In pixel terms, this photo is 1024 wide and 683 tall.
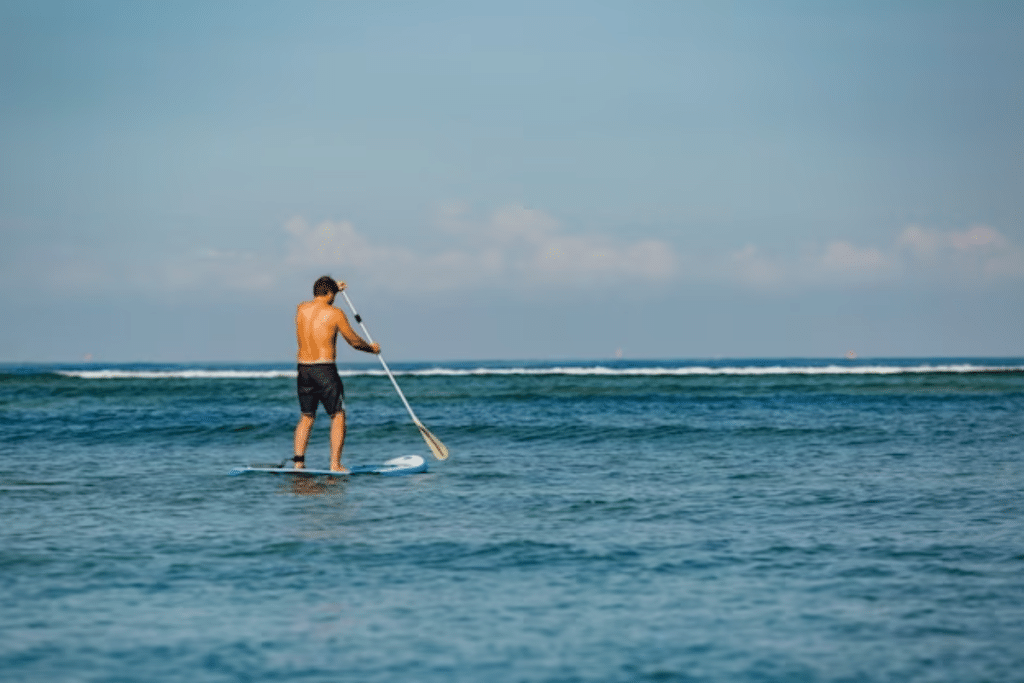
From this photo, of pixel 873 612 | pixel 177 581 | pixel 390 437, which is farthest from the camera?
pixel 390 437

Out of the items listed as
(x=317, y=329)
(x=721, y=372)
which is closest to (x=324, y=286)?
(x=317, y=329)

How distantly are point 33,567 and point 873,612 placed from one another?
6.12m

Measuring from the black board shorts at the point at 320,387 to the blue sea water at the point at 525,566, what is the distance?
3.45ft

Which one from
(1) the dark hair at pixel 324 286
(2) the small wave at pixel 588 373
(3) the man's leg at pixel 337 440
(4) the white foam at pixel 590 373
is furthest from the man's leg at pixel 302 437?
(4) the white foam at pixel 590 373

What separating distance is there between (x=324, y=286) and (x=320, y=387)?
1313 millimetres

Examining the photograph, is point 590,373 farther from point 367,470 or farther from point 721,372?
point 367,470

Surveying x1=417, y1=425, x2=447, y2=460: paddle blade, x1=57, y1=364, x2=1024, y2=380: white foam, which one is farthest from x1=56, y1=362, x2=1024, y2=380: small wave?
x1=417, y1=425, x2=447, y2=460: paddle blade

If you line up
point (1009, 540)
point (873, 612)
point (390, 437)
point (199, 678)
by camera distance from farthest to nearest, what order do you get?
point (390, 437) < point (1009, 540) < point (873, 612) < point (199, 678)

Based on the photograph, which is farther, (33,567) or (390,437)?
(390,437)

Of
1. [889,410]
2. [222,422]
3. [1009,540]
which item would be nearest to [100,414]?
[222,422]

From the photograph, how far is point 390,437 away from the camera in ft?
74.6

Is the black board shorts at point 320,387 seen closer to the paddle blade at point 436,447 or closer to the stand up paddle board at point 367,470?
the stand up paddle board at point 367,470

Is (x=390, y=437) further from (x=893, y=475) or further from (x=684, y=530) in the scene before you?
(x=684, y=530)

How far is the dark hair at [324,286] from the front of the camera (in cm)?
1441
